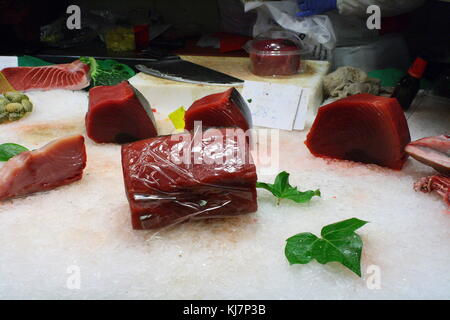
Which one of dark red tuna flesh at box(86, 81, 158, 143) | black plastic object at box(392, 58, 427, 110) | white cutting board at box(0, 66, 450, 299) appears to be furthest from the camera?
black plastic object at box(392, 58, 427, 110)

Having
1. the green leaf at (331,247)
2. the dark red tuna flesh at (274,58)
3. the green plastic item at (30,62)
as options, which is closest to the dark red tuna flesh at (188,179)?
the green leaf at (331,247)

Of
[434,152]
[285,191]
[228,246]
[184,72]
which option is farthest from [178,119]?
[434,152]

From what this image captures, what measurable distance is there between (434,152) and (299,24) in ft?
4.77

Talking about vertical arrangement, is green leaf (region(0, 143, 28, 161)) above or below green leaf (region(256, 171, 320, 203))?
above

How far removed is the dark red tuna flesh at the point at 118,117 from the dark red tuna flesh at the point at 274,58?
87cm

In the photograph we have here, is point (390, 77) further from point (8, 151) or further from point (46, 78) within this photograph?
point (8, 151)

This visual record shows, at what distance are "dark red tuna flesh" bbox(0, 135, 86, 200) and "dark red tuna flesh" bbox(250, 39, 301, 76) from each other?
51.2 inches

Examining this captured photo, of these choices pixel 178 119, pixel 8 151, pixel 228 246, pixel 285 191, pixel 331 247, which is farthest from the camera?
pixel 178 119

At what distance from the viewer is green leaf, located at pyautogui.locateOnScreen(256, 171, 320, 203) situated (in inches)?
58.8

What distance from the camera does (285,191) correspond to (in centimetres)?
152

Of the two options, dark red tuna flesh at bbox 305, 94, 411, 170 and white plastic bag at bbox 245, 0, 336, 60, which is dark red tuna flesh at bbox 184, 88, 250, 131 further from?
white plastic bag at bbox 245, 0, 336, 60

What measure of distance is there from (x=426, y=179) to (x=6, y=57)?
2.60 metres

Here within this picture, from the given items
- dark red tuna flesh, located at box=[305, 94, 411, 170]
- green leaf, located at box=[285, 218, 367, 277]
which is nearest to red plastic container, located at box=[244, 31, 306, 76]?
dark red tuna flesh, located at box=[305, 94, 411, 170]
